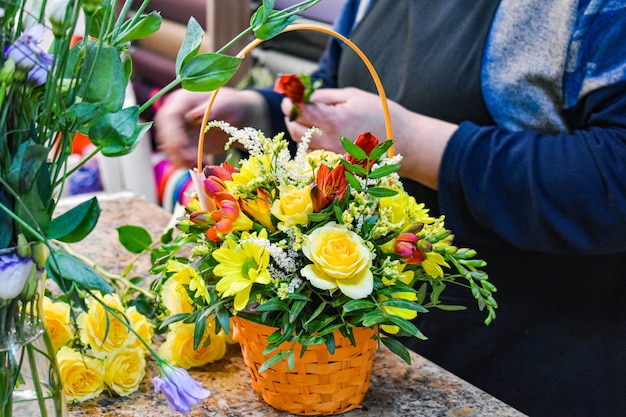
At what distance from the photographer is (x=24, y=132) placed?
51 cm

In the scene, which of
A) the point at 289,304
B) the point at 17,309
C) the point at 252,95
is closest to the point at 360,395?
the point at 289,304

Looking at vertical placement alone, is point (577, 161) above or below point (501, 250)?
above

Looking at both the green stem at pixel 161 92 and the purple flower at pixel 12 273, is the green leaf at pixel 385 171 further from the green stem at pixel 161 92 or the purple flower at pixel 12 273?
the purple flower at pixel 12 273

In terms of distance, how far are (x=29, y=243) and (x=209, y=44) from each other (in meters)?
1.79

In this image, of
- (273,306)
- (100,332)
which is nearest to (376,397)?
(273,306)

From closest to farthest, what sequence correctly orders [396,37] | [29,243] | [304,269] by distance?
[29,243] < [304,269] < [396,37]

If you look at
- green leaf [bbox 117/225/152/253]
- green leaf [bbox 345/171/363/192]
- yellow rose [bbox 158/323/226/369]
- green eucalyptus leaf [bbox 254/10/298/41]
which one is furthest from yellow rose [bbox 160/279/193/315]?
green eucalyptus leaf [bbox 254/10/298/41]

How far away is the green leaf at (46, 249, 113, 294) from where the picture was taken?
0.47 meters

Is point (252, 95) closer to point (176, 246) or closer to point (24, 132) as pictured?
point (176, 246)

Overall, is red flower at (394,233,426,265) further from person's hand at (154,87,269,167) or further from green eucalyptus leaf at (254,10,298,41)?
person's hand at (154,87,269,167)

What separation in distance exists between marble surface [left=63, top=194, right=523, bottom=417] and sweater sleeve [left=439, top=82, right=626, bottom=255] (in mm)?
247

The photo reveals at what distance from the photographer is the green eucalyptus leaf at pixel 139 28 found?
534 millimetres

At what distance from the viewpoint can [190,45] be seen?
0.55 metres

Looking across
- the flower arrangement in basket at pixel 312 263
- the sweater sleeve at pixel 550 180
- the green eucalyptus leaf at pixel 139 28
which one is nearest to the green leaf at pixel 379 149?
the flower arrangement in basket at pixel 312 263
